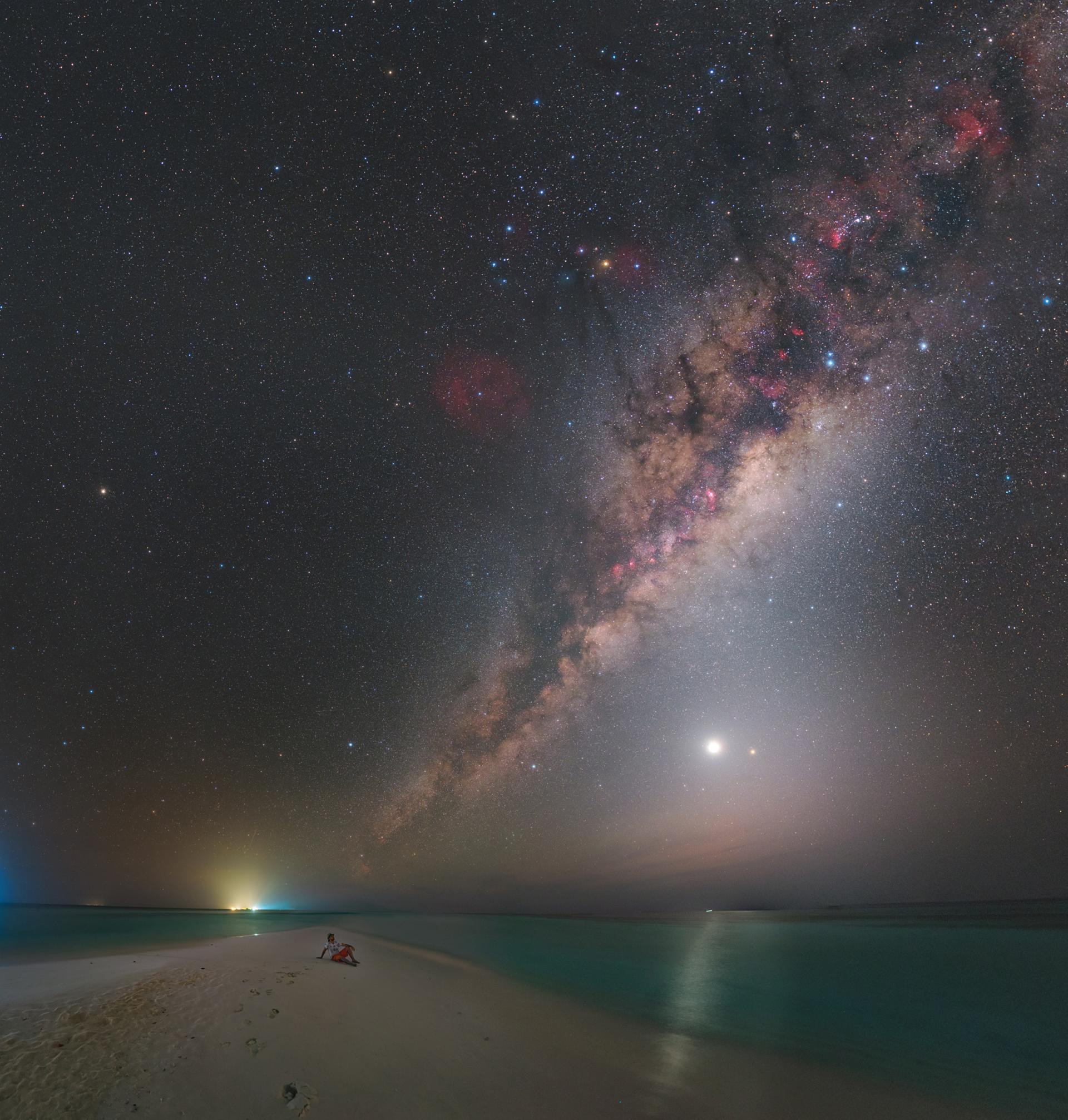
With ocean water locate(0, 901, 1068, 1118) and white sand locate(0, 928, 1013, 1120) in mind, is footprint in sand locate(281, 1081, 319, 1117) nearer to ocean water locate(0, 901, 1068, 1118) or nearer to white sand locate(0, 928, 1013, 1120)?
white sand locate(0, 928, 1013, 1120)

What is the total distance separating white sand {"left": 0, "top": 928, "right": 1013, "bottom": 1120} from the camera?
598 centimetres

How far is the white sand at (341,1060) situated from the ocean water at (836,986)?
220 centimetres

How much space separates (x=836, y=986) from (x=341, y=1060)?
2147 cm

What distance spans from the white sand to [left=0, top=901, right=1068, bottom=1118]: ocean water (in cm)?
220

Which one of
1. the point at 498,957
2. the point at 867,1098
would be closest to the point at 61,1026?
the point at 867,1098

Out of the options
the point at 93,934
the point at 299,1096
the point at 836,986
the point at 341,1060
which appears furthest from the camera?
the point at 93,934

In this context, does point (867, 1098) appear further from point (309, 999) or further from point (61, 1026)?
point (61, 1026)

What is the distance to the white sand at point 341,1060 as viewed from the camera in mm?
5984

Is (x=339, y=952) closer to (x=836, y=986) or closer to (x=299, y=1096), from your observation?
(x=299, y=1096)

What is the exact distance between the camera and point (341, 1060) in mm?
7363

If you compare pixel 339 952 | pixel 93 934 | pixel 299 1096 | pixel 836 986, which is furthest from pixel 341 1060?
pixel 93 934

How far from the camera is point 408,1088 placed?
688 centimetres

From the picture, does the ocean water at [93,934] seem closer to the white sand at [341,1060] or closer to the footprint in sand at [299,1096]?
the white sand at [341,1060]

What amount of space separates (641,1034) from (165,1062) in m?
9.55
